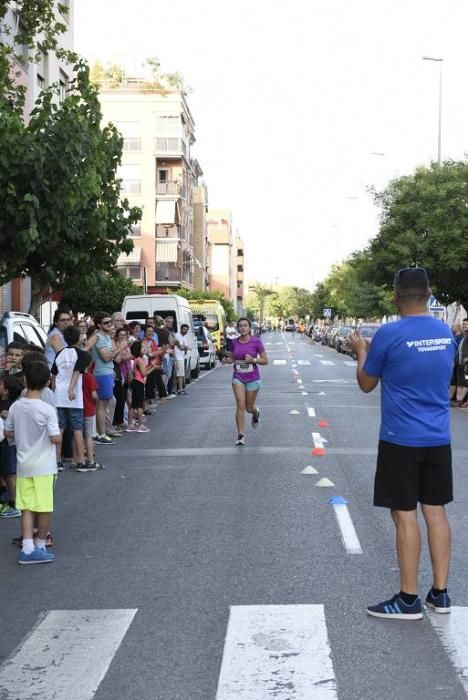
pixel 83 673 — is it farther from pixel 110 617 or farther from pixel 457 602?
pixel 457 602

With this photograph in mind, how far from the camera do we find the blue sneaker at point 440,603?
5.61m

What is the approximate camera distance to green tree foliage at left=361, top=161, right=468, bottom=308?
38.2m

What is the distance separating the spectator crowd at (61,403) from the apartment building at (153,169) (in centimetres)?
4677

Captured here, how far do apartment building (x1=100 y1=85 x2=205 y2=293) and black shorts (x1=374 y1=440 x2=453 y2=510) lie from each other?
63.0 meters

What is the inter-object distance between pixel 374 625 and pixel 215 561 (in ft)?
5.84

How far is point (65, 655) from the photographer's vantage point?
195 inches

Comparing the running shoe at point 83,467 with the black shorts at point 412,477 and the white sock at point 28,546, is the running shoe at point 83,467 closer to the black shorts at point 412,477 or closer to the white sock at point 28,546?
the white sock at point 28,546

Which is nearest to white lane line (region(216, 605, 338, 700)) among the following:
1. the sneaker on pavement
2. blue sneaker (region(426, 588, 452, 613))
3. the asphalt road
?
the asphalt road

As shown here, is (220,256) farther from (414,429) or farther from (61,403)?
(414,429)

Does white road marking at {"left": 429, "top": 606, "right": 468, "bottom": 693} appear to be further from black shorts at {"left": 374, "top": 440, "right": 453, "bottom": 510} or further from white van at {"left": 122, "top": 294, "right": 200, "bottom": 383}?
white van at {"left": 122, "top": 294, "right": 200, "bottom": 383}

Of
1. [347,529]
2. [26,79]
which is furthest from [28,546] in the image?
[26,79]

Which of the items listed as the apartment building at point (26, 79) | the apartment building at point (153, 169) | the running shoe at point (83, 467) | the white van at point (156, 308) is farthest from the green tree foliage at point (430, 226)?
the apartment building at point (153, 169)

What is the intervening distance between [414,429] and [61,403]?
6.23 metres

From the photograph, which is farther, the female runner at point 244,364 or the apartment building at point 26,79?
the apartment building at point 26,79
